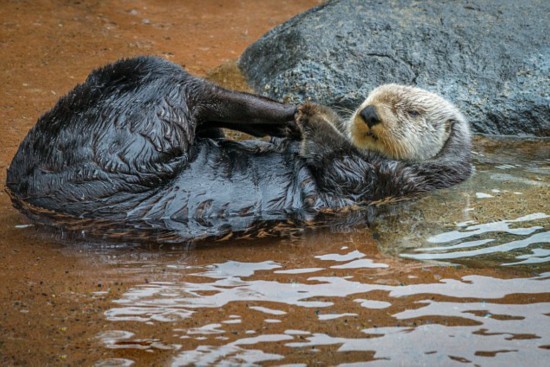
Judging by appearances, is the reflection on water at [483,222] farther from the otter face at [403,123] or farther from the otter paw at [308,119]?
the otter paw at [308,119]

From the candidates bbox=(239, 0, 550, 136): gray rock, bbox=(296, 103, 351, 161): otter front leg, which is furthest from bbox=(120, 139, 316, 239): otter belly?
bbox=(239, 0, 550, 136): gray rock

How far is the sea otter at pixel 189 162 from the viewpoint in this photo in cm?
443

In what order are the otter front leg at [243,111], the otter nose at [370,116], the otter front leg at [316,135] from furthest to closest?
the otter nose at [370,116] → the otter front leg at [316,135] → the otter front leg at [243,111]

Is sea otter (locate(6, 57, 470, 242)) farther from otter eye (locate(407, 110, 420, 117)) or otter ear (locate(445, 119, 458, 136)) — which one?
otter ear (locate(445, 119, 458, 136))

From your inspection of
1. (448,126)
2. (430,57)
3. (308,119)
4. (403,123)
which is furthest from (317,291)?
(430,57)

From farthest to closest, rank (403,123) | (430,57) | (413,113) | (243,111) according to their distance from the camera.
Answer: (430,57) → (413,113) → (403,123) → (243,111)

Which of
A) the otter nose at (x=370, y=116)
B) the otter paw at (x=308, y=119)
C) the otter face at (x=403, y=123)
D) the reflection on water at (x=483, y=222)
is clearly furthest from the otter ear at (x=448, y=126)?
the otter paw at (x=308, y=119)

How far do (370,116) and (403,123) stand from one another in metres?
0.31

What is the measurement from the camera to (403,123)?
5.32m

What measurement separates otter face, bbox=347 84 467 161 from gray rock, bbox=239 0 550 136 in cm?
92

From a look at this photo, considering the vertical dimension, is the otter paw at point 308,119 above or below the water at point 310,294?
above

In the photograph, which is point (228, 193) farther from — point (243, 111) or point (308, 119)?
point (308, 119)

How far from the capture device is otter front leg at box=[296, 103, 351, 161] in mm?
5031

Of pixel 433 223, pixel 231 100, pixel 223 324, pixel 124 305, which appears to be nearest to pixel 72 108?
pixel 231 100
